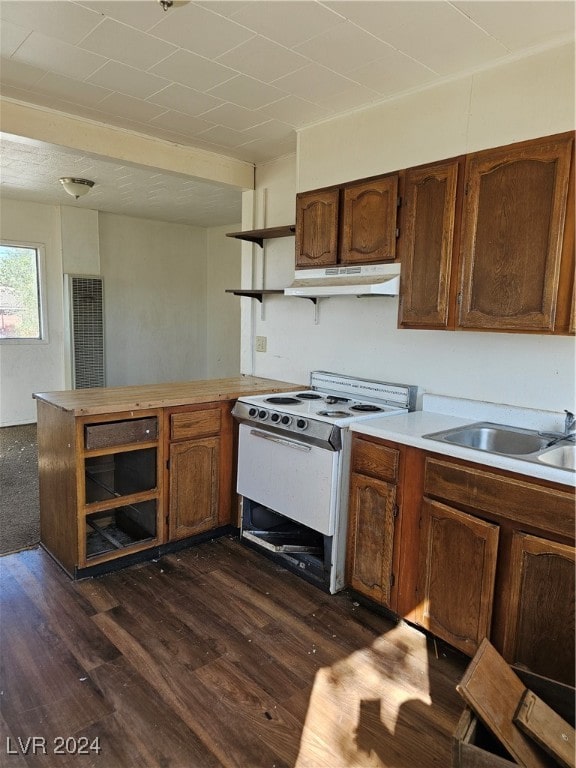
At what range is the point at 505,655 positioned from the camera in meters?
1.82

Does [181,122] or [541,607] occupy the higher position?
[181,122]

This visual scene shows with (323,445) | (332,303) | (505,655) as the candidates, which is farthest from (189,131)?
(505,655)

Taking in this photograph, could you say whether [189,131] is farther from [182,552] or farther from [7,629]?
[7,629]

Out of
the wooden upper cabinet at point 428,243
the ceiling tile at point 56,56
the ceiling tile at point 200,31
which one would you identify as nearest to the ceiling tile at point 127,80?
the ceiling tile at point 56,56

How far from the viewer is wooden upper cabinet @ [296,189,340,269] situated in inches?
109

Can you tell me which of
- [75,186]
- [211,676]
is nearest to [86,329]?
[75,186]

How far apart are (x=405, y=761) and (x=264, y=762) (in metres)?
0.44

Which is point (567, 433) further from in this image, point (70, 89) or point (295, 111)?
point (70, 89)

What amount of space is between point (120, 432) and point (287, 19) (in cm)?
197

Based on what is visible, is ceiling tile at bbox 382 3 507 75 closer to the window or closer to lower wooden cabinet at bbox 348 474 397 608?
lower wooden cabinet at bbox 348 474 397 608

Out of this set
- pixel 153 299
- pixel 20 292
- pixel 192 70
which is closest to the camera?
pixel 192 70

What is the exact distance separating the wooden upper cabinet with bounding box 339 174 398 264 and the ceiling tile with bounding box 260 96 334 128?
51 cm

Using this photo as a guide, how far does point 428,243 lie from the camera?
232cm

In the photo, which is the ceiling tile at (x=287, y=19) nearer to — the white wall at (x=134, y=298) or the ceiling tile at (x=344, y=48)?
the ceiling tile at (x=344, y=48)
